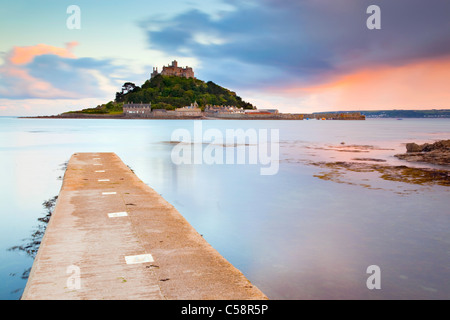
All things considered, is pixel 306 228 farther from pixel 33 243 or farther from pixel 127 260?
pixel 33 243

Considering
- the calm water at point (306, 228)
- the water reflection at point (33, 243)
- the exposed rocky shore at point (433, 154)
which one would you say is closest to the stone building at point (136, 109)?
the exposed rocky shore at point (433, 154)

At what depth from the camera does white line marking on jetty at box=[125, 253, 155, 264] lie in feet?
16.5

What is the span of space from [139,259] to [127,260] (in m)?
0.16

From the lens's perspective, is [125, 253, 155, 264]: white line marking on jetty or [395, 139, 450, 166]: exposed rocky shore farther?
[395, 139, 450, 166]: exposed rocky shore

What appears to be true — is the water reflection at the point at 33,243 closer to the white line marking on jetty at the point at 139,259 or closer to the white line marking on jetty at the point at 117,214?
the white line marking on jetty at the point at 117,214

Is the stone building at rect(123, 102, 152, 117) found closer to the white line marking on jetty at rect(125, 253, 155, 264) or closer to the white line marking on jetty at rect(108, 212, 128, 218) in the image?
the white line marking on jetty at rect(108, 212, 128, 218)

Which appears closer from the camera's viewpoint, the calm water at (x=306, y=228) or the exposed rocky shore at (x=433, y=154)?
the calm water at (x=306, y=228)

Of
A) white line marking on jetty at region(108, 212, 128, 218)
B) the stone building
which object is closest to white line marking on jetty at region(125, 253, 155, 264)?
white line marking on jetty at region(108, 212, 128, 218)

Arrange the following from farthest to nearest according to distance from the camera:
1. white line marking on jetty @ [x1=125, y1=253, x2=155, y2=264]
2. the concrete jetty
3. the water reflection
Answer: the water reflection
white line marking on jetty @ [x1=125, y1=253, x2=155, y2=264]
the concrete jetty

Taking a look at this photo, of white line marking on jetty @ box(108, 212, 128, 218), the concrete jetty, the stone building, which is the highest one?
the stone building

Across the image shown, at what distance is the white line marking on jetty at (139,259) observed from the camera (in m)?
5.03

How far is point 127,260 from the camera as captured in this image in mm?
5062
